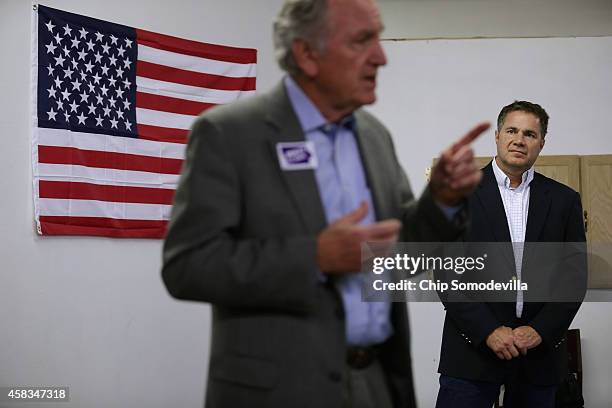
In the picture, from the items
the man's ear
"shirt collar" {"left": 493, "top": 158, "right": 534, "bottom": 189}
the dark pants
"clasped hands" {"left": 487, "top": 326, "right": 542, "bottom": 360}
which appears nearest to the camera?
the man's ear

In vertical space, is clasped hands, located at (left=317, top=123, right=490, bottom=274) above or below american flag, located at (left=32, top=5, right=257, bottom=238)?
below

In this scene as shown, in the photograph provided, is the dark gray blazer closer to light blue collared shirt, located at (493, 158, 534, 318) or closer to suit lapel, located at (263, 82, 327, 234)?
light blue collared shirt, located at (493, 158, 534, 318)

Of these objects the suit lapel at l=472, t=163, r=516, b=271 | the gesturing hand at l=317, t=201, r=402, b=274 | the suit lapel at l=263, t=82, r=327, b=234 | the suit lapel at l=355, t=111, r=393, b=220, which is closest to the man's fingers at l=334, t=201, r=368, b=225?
the gesturing hand at l=317, t=201, r=402, b=274

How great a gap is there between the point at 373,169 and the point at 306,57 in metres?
0.29

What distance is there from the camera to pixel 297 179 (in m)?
1.69

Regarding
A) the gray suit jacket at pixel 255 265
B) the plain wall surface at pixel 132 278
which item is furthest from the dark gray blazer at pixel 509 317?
the plain wall surface at pixel 132 278

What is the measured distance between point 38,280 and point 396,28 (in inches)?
129

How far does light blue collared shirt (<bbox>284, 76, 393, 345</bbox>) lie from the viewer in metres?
1.72

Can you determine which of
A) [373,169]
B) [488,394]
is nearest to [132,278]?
[488,394]

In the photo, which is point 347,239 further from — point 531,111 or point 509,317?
point 531,111

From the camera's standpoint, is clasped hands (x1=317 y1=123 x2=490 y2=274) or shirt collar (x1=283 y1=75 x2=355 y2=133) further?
shirt collar (x1=283 y1=75 x2=355 y2=133)

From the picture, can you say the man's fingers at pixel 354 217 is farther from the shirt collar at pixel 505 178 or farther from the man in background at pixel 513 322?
the shirt collar at pixel 505 178

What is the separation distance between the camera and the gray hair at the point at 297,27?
1.76 m

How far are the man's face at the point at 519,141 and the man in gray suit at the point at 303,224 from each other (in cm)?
182
